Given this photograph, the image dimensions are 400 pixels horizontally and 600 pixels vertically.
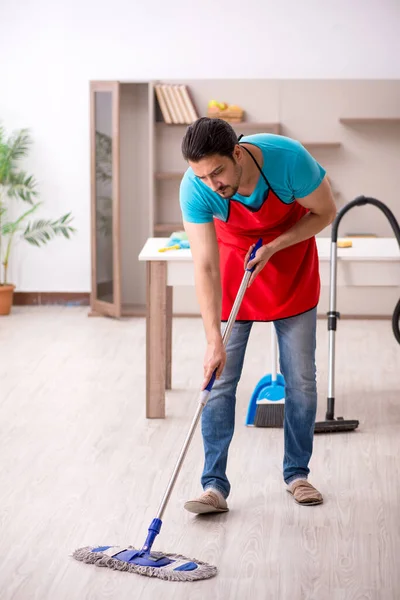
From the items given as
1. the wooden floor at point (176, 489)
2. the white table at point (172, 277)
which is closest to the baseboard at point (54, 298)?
the wooden floor at point (176, 489)

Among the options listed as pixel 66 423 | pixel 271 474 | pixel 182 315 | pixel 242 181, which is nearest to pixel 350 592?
pixel 271 474

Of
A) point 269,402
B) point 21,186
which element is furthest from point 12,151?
point 269,402

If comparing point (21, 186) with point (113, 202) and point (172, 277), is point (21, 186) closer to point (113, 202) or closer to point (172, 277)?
point (113, 202)

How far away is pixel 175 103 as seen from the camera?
6062mm

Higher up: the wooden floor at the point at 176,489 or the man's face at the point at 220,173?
the man's face at the point at 220,173

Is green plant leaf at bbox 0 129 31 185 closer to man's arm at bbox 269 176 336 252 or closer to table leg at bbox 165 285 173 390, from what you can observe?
table leg at bbox 165 285 173 390

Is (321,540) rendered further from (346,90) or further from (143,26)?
(143,26)

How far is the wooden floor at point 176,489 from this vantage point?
2439 millimetres

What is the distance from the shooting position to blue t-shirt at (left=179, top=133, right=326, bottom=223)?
2.56m

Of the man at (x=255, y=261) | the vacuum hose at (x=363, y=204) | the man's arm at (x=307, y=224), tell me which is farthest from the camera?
the vacuum hose at (x=363, y=204)

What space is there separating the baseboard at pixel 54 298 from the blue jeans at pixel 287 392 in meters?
3.85

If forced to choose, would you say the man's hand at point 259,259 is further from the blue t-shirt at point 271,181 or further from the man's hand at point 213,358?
the man's hand at point 213,358

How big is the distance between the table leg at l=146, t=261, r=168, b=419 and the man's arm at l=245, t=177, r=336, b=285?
1112mm

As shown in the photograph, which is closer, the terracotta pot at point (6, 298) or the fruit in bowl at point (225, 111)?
the fruit in bowl at point (225, 111)
